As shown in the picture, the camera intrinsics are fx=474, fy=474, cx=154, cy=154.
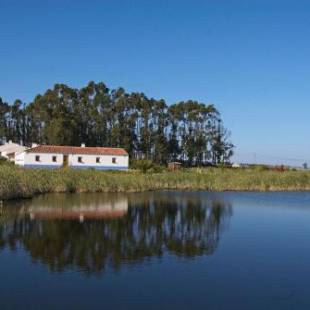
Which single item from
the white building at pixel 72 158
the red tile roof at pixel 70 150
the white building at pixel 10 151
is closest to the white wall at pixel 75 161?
the white building at pixel 72 158

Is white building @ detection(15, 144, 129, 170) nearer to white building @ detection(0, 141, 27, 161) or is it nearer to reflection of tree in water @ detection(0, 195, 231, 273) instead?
white building @ detection(0, 141, 27, 161)

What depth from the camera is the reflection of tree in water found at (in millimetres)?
13766

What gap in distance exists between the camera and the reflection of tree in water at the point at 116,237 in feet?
45.2

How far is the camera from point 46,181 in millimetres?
32562

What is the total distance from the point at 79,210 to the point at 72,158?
31674mm

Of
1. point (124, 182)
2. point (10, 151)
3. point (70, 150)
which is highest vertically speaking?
point (10, 151)

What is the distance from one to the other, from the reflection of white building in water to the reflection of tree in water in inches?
33.7

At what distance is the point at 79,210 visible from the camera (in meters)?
24.5

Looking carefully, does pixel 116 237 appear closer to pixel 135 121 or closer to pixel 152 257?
pixel 152 257

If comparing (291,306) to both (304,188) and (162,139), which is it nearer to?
(304,188)

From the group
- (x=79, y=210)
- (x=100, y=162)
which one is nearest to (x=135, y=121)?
(x=100, y=162)

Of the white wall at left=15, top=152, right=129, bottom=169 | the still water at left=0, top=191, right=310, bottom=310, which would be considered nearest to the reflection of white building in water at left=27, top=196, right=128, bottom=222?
the still water at left=0, top=191, right=310, bottom=310

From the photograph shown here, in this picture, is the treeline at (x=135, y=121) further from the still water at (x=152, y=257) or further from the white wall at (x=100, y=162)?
the still water at (x=152, y=257)

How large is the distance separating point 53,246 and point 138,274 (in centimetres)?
444
